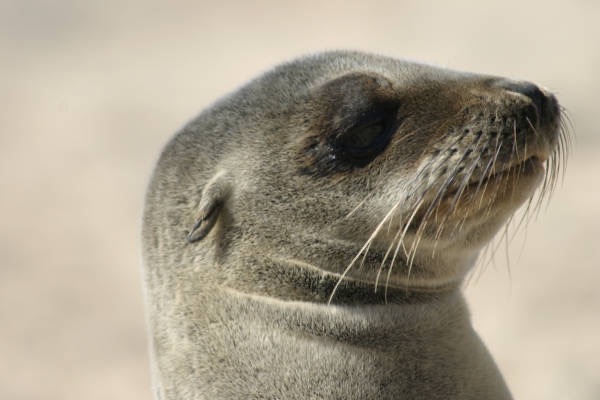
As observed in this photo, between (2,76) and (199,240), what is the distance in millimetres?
16180

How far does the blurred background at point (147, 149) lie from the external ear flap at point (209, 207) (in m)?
1.44

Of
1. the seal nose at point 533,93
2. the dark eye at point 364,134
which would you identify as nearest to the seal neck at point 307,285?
the dark eye at point 364,134

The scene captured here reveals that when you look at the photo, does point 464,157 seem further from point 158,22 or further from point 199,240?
point 158,22

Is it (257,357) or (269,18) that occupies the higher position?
(257,357)

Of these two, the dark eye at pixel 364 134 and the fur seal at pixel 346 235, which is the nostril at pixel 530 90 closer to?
the fur seal at pixel 346 235

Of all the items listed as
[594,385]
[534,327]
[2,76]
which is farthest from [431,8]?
[594,385]

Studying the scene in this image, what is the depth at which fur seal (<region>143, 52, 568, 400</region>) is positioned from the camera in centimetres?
372

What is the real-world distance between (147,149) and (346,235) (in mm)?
11393

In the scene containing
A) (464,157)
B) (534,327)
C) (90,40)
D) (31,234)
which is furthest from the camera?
(90,40)

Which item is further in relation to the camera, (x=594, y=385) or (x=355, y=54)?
(x=594, y=385)

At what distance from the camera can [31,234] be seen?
13273 millimetres

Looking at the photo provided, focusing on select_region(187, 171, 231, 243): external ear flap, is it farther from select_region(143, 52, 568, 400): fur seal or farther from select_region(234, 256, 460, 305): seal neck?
select_region(234, 256, 460, 305): seal neck

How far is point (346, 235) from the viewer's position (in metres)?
3.81

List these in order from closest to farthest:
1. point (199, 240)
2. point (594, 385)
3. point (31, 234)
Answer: point (199, 240) → point (594, 385) → point (31, 234)
